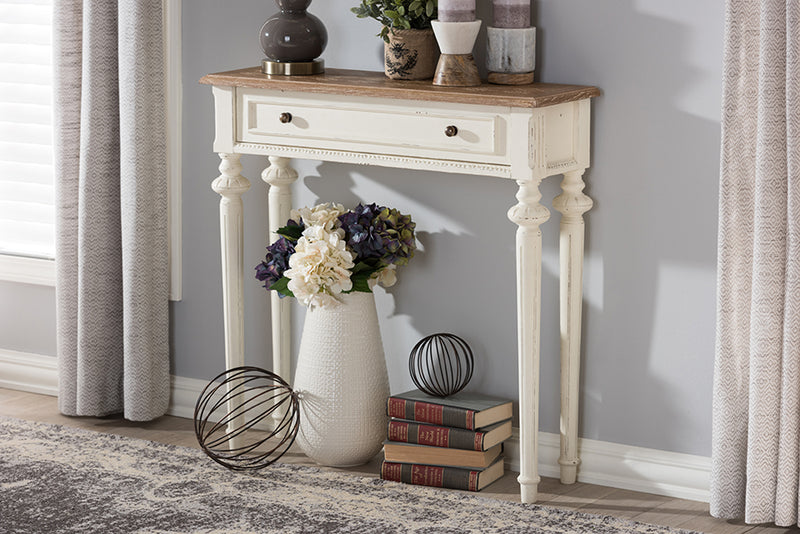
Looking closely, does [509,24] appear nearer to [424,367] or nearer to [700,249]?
[700,249]

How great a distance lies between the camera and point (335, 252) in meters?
2.73

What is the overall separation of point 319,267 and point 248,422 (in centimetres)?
53

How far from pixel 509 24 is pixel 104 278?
1363 mm

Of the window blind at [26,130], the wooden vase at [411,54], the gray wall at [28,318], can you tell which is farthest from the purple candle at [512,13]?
the gray wall at [28,318]

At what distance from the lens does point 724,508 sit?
8.20 feet

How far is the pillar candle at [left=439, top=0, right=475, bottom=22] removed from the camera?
8.41 ft

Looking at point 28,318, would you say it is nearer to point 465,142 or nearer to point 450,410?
point 450,410

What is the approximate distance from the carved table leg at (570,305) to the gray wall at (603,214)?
64mm

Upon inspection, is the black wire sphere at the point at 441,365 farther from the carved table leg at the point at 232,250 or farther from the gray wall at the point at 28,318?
the gray wall at the point at 28,318

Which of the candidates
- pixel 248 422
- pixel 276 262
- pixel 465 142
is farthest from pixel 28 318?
pixel 465 142

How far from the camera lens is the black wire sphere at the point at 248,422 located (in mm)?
2852

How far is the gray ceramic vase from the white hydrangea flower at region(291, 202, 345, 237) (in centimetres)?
38

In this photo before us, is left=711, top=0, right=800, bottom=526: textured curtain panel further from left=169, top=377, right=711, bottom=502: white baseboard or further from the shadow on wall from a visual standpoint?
the shadow on wall

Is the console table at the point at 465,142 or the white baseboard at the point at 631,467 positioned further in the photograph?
the white baseboard at the point at 631,467
